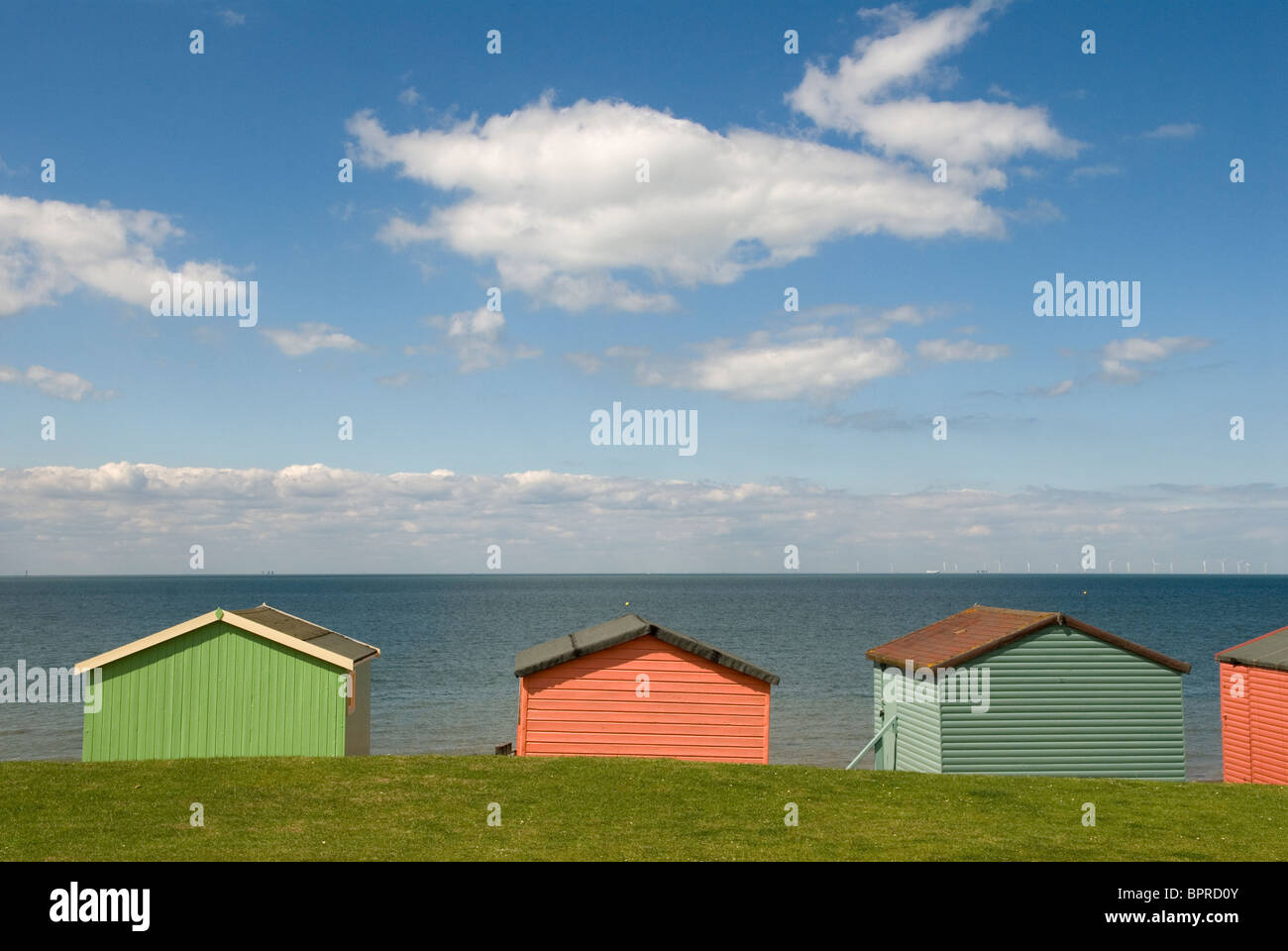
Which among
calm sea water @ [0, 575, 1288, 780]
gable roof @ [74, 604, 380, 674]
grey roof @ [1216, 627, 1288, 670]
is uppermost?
gable roof @ [74, 604, 380, 674]

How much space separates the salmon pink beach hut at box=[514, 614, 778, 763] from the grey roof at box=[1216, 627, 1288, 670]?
12595 mm

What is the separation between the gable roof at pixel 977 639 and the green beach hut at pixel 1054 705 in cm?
4

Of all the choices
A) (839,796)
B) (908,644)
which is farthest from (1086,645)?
(839,796)

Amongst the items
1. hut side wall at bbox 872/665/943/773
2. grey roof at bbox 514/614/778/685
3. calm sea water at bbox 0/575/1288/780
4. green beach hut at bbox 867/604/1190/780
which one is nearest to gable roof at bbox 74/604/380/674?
grey roof at bbox 514/614/778/685

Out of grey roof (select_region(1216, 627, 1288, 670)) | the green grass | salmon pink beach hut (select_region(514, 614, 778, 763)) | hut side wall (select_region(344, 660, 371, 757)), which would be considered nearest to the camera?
the green grass

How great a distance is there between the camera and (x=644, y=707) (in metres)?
21.3

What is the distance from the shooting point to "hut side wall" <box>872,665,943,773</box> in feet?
76.2

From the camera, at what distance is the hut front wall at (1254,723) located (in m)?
23.5

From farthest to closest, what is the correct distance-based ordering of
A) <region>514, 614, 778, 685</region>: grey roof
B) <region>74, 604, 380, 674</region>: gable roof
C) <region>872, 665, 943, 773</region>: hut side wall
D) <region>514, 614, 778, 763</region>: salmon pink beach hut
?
<region>872, 665, 943, 773</region>: hut side wall, <region>514, 614, 778, 763</region>: salmon pink beach hut, <region>514, 614, 778, 685</region>: grey roof, <region>74, 604, 380, 674</region>: gable roof

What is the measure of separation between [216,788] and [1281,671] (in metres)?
23.5

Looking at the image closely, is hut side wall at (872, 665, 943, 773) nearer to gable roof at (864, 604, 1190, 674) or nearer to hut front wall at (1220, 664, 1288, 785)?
gable roof at (864, 604, 1190, 674)

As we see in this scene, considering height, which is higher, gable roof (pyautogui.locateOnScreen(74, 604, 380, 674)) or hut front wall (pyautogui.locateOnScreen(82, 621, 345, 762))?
gable roof (pyautogui.locateOnScreen(74, 604, 380, 674))
